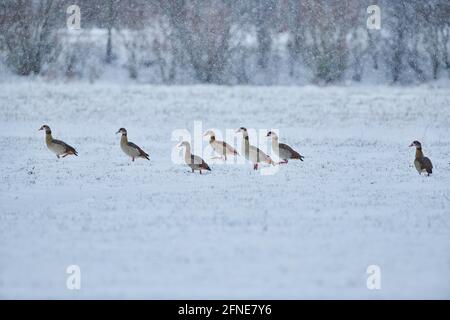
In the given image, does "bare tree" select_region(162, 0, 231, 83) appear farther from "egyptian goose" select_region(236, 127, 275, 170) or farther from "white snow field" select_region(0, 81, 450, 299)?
"egyptian goose" select_region(236, 127, 275, 170)

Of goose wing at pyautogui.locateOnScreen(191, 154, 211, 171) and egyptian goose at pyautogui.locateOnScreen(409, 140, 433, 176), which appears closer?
egyptian goose at pyautogui.locateOnScreen(409, 140, 433, 176)

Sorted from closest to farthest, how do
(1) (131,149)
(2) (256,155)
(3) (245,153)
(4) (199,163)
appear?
(4) (199,163), (2) (256,155), (3) (245,153), (1) (131,149)

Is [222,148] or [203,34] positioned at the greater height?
[203,34]

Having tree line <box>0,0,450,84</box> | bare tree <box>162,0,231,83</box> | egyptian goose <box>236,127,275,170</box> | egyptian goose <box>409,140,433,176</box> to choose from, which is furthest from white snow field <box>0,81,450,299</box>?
bare tree <box>162,0,231,83</box>

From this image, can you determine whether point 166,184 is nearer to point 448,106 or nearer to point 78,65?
point 448,106

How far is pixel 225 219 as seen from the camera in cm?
1003

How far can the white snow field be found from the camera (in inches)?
291

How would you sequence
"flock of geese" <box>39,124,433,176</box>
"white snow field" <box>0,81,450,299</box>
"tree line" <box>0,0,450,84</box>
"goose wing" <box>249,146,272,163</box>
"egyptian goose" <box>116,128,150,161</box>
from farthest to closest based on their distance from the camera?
"tree line" <box>0,0,450,84</box>
"egyptian goose" <box>116,128,150,161</box>
"goose wing" <box>249,146,272,163</box>
"flock of geese" <box>39,124,433,176</box>
"white snow field" <box>0,81,450,299</box>

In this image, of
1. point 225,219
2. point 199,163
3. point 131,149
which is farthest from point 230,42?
point 225,219

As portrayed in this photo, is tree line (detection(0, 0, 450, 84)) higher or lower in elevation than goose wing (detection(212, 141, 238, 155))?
higher

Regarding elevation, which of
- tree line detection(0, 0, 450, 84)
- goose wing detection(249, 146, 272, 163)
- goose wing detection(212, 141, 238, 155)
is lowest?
goose wing detection(249, 146, 272, 163)

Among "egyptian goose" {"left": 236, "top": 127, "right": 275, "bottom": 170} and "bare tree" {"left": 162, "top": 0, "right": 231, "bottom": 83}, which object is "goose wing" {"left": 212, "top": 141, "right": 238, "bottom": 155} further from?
"bare tree" {"left": 162, "top": 0, "right": 231, "bottom": 83}

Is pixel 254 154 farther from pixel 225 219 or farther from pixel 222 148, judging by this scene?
pixel 225 219

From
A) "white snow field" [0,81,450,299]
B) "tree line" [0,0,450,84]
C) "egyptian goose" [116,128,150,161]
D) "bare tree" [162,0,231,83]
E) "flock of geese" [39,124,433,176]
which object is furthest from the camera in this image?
"bare tree" [162,0,231,83]
